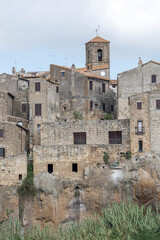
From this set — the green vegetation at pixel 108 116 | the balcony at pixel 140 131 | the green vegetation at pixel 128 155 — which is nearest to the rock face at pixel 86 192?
the green vegetation at pixel 128 155

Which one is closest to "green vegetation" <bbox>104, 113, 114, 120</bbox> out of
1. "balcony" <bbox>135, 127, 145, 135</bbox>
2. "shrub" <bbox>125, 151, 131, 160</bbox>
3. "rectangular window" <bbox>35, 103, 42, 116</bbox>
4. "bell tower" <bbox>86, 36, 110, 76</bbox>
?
"rectangular window" <bbox>35, 103, 42, 116</bbox>

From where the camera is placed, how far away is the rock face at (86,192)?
63.3 metres

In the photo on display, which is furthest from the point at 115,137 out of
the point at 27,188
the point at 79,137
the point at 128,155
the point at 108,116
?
the point at 27,188

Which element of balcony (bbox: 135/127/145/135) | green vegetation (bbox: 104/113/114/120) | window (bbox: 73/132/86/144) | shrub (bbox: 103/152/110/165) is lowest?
shrub (bbox: 103/152/110/165)

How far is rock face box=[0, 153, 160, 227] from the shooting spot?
63281 millimetres

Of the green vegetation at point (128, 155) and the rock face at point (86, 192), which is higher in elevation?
the green vegetation at point (128, 155)

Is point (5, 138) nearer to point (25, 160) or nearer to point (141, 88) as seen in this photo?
point (25, 160)

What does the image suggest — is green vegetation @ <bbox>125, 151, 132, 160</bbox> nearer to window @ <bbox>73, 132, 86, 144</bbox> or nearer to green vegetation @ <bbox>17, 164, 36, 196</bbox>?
window @ <bbox>73, 132, 86, 144</bbox>

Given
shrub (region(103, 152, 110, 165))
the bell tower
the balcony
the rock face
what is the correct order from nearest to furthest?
the rock face
shrub (region(103, 152, 110, 165))
the balcony
the bell tower

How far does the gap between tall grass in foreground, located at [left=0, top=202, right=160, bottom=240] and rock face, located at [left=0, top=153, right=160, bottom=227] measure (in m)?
8.16

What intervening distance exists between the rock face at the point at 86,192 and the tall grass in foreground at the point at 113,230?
8161 mm

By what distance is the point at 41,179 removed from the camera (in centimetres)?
6494

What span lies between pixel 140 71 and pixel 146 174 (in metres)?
15.7

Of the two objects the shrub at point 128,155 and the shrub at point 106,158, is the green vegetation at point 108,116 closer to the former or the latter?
the shrub at point 106,158
